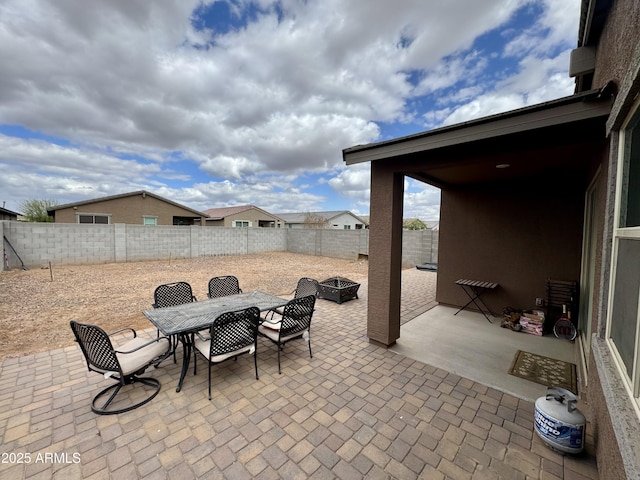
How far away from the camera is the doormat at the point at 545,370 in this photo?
284 centimetres

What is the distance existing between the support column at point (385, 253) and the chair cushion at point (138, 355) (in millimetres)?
2726

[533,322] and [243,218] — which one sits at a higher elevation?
[243,218]

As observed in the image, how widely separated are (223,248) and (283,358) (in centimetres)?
1216

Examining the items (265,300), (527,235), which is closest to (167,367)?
(265,300)

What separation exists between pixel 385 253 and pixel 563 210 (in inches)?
139

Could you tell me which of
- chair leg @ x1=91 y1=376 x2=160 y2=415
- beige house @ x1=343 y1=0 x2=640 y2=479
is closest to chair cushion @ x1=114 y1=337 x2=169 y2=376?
chair leg @ x1=91 y1=376 x2=160 y2=415

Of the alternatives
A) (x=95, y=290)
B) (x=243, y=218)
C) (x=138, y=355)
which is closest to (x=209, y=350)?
(x=138, y=355)

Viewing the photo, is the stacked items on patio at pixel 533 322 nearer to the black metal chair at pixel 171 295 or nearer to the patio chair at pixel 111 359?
the patio chair at pixel 111 359

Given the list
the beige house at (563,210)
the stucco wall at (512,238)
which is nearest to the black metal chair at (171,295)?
the beige house at (563,210)

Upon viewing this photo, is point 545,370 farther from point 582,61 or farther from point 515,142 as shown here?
point 582,61

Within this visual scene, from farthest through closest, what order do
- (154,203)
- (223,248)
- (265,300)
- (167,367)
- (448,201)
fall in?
1. (154,203)
2. (223,248)
3. (448,201)
4. (265,300)
5. (167,367)

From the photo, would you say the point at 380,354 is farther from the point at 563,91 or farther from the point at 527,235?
the point at 563,91

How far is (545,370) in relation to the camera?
10.2 feet

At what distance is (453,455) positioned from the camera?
1.87 meters
